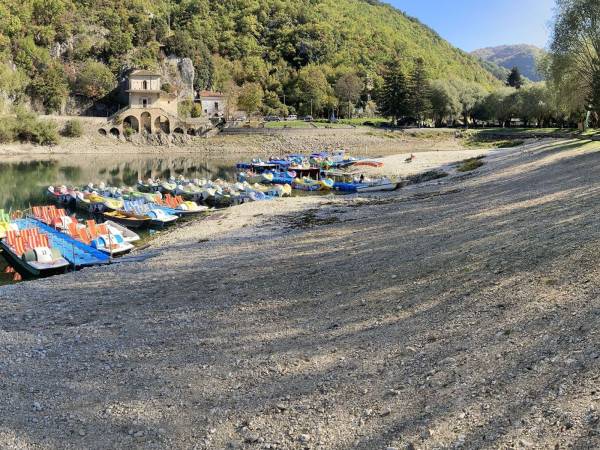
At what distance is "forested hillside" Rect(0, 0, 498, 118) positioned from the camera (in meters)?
105

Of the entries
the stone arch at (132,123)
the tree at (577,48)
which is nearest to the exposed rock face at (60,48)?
the stone arch at (132,123)

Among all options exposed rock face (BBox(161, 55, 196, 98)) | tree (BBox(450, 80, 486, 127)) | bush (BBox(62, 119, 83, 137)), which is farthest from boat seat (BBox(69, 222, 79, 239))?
exposed rock face (BBox(161, 55, 196, 98))

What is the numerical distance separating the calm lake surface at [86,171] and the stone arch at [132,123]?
44.3 ft

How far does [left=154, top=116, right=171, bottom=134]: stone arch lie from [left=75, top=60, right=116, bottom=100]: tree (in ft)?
45.8

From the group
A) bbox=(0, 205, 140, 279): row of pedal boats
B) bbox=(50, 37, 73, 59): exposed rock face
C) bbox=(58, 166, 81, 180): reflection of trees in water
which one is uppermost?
bbox=(50, 37, 73, 59): exposed rock face

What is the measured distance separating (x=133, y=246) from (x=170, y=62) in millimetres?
108001

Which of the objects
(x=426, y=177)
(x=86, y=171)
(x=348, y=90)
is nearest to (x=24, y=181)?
(x=86, y=171)

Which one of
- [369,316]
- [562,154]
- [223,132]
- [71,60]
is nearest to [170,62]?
[71,60]

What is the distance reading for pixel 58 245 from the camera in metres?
25.1

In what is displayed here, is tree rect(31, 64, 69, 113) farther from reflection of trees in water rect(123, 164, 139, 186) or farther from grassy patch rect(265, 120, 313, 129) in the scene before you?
reflection of trees in water rect(123, 164, 139, 186)

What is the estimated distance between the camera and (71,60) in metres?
112

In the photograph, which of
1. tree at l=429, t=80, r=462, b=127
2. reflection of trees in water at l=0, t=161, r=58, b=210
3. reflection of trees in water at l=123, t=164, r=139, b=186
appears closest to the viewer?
reflection of trees in water at l=0, t=161, r=58, b=210

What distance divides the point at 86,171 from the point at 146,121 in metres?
40.4

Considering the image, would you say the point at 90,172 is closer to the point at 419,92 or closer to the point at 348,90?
the point at 419,92
